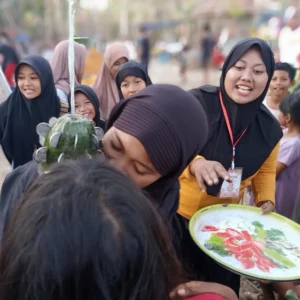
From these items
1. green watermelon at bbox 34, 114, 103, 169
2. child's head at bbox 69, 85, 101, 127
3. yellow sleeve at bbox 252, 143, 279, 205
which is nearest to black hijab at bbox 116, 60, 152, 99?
child's head at bbox 69, 85, 101, 127

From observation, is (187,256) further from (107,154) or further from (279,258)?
(107,154)

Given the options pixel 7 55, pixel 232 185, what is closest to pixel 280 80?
pixel 232 185

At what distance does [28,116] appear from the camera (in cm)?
283

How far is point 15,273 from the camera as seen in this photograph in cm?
71

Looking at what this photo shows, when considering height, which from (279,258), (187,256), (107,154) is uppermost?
(107,154)

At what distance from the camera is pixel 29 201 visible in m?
0.76

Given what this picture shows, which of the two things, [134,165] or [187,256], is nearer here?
[134,165]

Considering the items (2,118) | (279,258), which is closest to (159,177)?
(279,258)

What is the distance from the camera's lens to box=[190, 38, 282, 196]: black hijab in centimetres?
192

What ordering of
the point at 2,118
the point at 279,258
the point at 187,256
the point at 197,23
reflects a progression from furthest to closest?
the point at 197,23
the point at 2,118
the point at 187,256
the point at 279,258

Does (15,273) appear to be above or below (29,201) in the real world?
below

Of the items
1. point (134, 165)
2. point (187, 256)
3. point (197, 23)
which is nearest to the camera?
point (134, 165)

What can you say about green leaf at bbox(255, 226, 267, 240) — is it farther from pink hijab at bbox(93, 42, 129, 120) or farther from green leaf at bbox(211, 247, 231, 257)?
pink hijab at bbox(93, 42, 129, 120)

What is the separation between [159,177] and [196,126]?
0.59 ft
